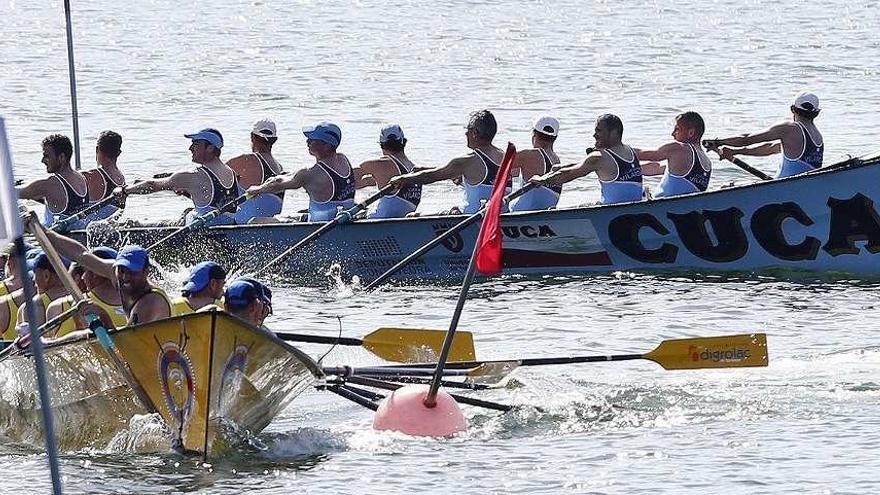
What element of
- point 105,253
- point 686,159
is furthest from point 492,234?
point 686,159

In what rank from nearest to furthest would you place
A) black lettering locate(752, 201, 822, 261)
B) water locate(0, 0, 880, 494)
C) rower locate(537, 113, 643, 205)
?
1. water locate(0, 0, 880, 494)
2. black lettering locate(752, 201, 822, 261)
3. rower locate(537, 113, 643, 205)

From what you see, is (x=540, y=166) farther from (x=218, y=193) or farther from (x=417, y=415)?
(x=417, y=415)

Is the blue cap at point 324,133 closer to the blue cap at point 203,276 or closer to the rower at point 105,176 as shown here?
the rower at point 105,176

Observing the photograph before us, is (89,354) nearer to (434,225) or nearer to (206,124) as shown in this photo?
(434,225)

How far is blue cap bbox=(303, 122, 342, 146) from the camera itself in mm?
20016

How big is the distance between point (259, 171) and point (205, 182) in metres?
0.90

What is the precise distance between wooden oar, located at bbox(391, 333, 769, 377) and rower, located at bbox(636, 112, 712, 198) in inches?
232

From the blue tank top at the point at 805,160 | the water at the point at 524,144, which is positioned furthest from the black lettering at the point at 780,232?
the blue tank top at the point at 805,160

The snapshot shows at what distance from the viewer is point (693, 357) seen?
1380 cm

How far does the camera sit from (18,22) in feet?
157

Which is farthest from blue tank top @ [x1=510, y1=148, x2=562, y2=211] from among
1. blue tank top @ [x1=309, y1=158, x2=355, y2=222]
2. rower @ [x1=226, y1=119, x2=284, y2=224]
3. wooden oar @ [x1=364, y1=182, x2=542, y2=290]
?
rower @ [x1=226, y1=119, x2=284, y2=224]

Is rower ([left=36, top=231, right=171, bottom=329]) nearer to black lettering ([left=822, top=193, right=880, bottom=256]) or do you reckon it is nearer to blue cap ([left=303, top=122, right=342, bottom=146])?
blue cap ([left=303, top=122, right=342, bottom=146])

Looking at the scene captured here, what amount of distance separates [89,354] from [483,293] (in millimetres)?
7705

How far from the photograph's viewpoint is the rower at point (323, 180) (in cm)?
2005
